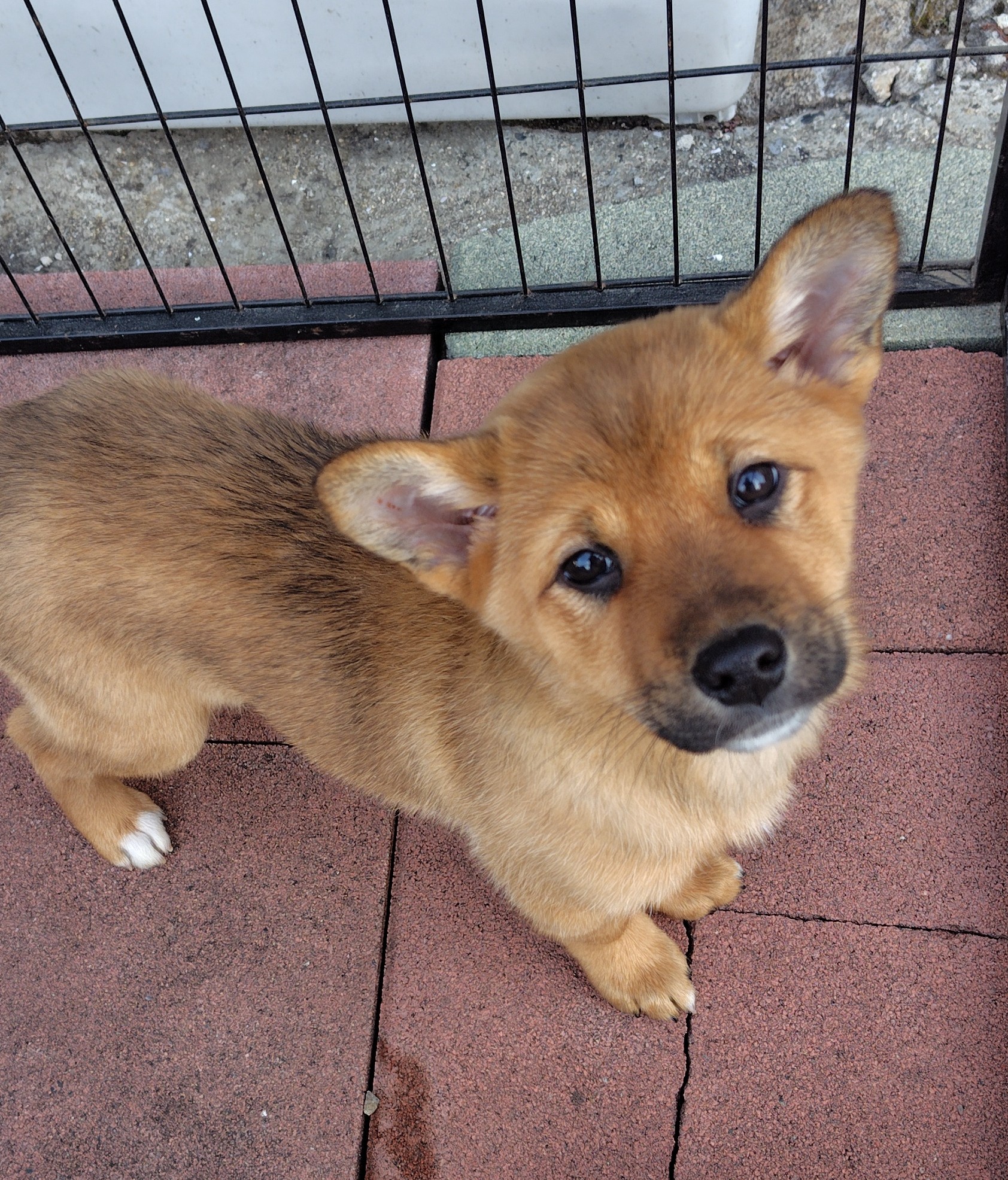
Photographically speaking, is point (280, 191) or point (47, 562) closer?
point (47, 562)

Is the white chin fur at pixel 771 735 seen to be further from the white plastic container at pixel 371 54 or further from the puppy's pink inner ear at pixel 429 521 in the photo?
the white plastic container at pixel 371 54

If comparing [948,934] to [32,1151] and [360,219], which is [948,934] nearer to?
[32,1151]

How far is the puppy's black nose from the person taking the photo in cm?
179

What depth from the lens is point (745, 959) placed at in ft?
9.89

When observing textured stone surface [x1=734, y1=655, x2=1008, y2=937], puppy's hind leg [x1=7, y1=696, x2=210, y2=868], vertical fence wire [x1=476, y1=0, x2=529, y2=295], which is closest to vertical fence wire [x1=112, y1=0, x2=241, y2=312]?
vertical fence wire [x1=476, y1=0, x2=529, y2=295]

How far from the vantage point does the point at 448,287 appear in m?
4.19

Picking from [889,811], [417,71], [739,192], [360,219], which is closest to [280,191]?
[360,219]

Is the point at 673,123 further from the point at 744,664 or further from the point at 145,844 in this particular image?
the point at 145,844

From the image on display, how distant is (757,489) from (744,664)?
1.34ft

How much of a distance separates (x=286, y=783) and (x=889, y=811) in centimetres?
206

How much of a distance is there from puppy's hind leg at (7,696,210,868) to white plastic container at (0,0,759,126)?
2.76 m

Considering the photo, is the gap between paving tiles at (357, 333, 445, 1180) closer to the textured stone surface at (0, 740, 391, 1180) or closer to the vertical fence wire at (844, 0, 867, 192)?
the textured stone surface at (0, 740, 391, 1180)

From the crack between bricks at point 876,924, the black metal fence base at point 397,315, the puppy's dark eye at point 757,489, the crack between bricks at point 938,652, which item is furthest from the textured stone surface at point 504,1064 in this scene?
the black metal fence base at point 397,315

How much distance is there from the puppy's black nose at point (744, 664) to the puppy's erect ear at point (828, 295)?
0.69 m
